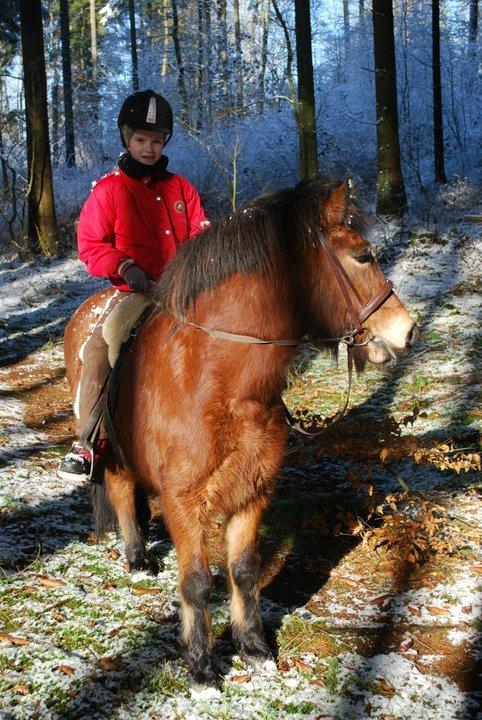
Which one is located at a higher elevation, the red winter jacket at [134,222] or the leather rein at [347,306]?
the red winter jacket at [134,222]

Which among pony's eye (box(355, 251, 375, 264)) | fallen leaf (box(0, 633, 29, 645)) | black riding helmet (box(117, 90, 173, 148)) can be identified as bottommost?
fallen leaf (box(0, 633, 29, 645))

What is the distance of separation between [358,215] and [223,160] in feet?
61.5

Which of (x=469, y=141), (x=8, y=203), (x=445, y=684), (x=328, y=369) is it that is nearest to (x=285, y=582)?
(x=445, y=684)

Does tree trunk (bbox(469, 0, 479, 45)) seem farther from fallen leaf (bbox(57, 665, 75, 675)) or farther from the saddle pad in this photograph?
fallen leaf (bbox(57, 665, 75, 675))

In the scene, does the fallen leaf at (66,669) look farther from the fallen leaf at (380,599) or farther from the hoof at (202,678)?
the fallen leaf at (380,599)

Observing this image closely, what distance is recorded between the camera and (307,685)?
3.29 meters

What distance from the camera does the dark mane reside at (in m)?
3.00

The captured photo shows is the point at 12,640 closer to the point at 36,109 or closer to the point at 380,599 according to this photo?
the point at 380,599

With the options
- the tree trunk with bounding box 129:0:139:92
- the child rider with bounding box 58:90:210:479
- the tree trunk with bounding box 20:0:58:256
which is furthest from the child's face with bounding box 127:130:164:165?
the tree trunk with bounding box 129:0:139:92

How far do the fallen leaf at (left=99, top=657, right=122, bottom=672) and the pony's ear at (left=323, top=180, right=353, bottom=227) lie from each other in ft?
8.51

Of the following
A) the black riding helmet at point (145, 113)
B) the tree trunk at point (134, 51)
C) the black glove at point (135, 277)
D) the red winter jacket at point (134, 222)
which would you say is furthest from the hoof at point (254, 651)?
the tree trunk at point (134, 51)

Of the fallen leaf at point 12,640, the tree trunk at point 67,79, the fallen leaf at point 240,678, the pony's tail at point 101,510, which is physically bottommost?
the fallen leaf at point 240,678

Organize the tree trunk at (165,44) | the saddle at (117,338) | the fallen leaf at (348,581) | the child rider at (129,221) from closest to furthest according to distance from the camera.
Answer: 1. the saddle at (117,338)
2. the child rider at (129,221)
3. the fallen leaf at (348,581)
4. the tree trunk at (165,44)

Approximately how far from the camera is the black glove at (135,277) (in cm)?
370
